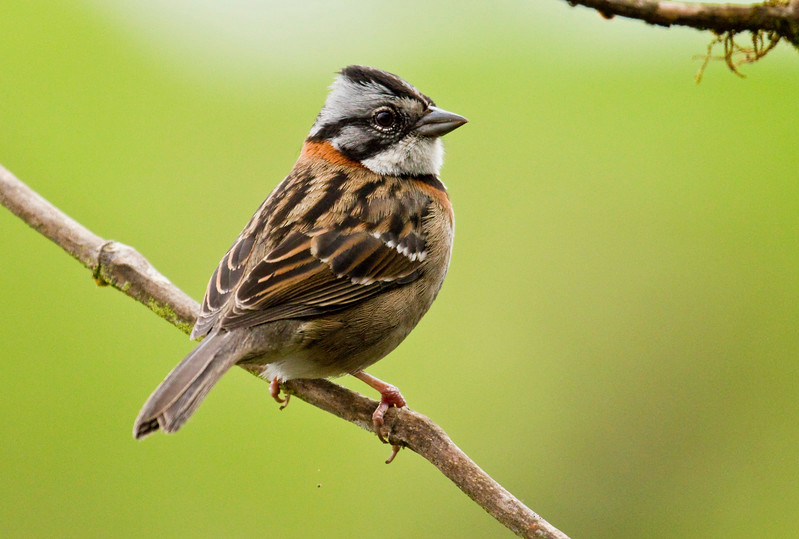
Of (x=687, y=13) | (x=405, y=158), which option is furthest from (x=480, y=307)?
(x=687, y=13)

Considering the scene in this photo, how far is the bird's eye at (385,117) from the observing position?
17.1 feet

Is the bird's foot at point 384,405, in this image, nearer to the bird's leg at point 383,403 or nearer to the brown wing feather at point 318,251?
the bird's leg at point 383,403

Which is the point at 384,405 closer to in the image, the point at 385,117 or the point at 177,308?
the point at 177,308

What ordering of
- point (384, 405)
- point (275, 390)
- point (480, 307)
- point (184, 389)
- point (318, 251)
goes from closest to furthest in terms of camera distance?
1. point (184, 389)
2. point (384, 405)
3. point (318, 251)
4. point (275, 390)
5. point (480, 307)

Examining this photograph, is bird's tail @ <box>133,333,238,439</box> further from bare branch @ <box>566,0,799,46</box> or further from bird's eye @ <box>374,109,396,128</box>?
bare branch @ <box>566,0,799,46</box>

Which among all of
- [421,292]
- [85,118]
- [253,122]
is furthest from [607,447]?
[85,118]

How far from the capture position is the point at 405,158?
5207mm

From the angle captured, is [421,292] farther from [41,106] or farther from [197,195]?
[41,106]

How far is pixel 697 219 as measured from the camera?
24.9 ft

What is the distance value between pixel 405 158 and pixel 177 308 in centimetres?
149

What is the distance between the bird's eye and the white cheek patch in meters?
0.12

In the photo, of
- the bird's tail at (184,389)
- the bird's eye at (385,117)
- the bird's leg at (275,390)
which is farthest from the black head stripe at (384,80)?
the bird's tail at (184,389)

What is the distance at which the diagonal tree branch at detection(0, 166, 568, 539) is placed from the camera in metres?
3.84

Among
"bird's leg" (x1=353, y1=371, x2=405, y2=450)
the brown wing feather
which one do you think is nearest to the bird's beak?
the brown wing feather
